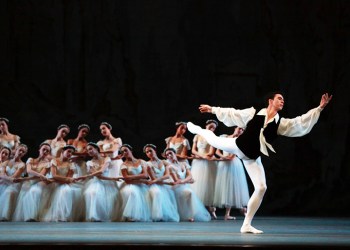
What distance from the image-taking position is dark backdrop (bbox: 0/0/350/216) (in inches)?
506

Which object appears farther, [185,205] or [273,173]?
[273,173]

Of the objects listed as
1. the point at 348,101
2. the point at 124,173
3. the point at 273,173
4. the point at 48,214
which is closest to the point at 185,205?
the point at 124,173

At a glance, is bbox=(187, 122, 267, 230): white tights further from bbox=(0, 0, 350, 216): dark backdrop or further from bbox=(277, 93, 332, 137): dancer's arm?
bbox=(0, 0, 350, 216): dark backdrop

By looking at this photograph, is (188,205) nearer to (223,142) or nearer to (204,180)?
(204,180)

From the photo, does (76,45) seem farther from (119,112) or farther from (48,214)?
(48,214)

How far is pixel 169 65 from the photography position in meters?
13.0

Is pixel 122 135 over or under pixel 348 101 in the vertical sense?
under

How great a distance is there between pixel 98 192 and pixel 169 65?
3.79 meters

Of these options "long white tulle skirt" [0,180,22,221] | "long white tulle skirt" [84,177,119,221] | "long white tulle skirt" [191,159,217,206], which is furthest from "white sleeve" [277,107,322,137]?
"long white tulle skirt" [0,180,22,221]

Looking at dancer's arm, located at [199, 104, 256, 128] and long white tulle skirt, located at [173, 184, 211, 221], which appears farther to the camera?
long white tulle skirt, located at [173, 184, 211, 221]

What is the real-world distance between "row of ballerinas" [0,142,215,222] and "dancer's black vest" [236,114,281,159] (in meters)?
2.79

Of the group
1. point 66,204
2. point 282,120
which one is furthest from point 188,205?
point 282,120

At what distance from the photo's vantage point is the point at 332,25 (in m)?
12.9

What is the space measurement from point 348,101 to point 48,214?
5.44 metres
